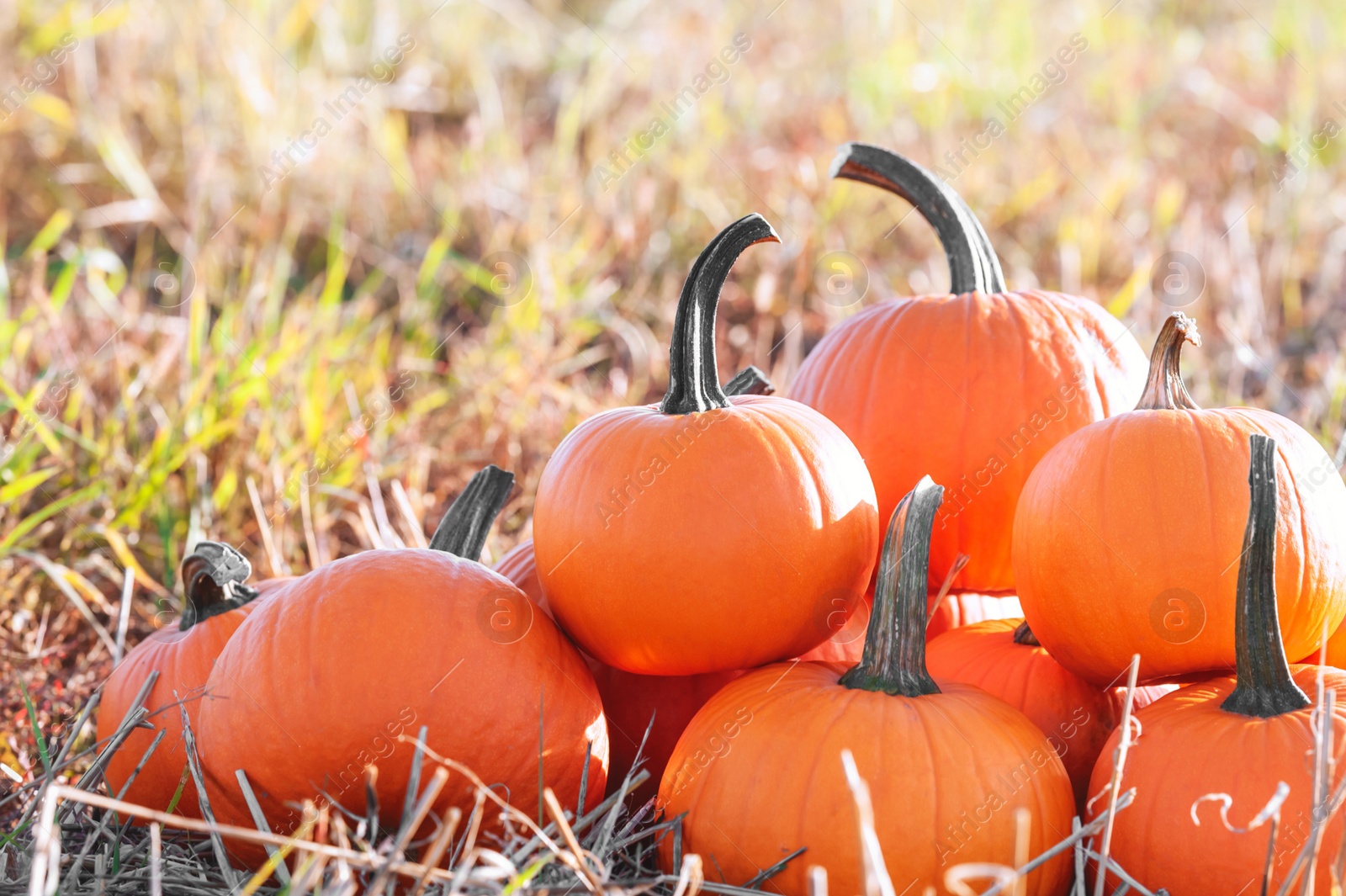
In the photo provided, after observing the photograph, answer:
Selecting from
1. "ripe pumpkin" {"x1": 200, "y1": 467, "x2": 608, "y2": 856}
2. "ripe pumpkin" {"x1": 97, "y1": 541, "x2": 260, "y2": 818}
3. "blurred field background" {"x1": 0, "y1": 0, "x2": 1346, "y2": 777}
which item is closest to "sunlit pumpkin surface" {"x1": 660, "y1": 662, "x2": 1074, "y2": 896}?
"ripe pumpkin" {"x1": 200, "y1": 467, "x2": 608, "y2": 856}

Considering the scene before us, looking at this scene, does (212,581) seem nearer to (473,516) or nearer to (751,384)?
(473,516)

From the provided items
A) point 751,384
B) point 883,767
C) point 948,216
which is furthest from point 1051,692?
point 948,216

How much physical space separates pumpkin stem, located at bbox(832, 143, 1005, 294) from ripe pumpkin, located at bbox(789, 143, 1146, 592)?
78mm

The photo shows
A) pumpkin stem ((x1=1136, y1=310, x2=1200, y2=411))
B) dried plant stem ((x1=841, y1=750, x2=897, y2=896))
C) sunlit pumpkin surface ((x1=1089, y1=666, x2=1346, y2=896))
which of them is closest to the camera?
dried plant stem ((x1=841, y1=750, x2=897, y2=896))

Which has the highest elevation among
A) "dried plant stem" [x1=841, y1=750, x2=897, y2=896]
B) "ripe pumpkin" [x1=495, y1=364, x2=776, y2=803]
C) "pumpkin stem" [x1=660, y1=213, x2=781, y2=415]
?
"pumpkin stem" [x1=660, y1=213, x2=781, y2=415]

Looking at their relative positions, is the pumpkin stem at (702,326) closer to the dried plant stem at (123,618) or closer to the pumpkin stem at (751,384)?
the pumpkin stem at (751,384)

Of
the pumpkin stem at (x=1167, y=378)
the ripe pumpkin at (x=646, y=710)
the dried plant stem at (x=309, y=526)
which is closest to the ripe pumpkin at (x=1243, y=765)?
the pumpkin stem at (x=1167, y=378)

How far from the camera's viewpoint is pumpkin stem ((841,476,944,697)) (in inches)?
60.9

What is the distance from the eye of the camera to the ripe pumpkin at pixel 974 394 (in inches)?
75.4

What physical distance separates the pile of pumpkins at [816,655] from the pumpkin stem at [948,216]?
0.51 m

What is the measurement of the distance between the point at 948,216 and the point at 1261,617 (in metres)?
0.99

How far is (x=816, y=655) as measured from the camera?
71.2 inches

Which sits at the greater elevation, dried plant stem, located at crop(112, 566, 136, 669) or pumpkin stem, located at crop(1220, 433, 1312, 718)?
pumpkin stem, located at crop(1220, 433, 1312, 718)

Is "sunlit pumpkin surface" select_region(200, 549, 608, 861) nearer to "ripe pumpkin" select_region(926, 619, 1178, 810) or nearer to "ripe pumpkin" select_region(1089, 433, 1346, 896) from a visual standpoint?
"ripe pumpkin" select_region(926, 619, 1178, 810)
